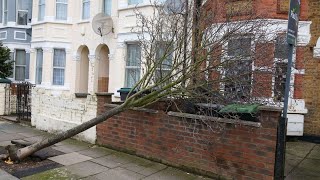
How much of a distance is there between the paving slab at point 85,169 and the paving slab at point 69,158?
0.22m

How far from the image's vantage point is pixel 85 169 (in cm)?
581

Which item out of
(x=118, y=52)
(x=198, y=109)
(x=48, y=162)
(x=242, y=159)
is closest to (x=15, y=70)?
(x=118, y=52)

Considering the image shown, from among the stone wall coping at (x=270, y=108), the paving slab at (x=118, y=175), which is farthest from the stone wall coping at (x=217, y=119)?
the paving slab at (x=118, y=175)

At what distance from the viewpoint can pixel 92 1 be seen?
13.4 metres

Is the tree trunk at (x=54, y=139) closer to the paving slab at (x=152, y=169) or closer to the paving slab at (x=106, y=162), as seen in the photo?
the paving slab at (x=106, y=162)

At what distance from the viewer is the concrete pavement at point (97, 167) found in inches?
215

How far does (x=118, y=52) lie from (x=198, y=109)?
7.09 metres

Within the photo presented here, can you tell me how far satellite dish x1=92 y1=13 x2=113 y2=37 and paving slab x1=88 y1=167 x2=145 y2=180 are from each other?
26.2 feet

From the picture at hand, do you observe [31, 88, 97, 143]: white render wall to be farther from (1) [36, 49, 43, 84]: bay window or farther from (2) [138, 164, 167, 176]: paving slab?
(1) [36, 49, 43, 84]: bay window

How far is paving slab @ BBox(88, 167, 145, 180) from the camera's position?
5.39m

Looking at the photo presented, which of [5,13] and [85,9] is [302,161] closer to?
[85,9]

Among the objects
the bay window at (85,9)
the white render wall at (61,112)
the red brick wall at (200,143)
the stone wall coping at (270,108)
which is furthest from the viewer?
the bay window at (85,9)

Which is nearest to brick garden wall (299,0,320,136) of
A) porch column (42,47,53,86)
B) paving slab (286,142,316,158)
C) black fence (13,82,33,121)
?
paving slab (286,142,316,158)

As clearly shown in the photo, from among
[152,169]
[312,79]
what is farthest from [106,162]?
[312,79]
